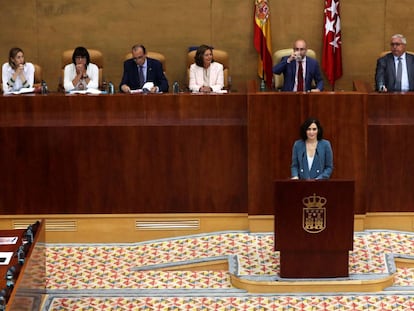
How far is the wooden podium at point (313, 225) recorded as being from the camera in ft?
27.5

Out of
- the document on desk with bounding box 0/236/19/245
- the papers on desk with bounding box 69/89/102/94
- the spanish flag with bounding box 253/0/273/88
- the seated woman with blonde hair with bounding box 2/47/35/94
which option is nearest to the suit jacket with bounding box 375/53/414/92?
the spanish flag with bounding box 253/0/273/88

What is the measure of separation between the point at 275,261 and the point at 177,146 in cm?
130

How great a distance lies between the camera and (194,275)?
8.99 m

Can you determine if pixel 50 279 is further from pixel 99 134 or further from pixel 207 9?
pixel 207 9

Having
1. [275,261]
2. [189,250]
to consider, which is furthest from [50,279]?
[275,261]

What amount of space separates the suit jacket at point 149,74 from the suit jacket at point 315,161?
1798 mm

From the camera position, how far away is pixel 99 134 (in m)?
9.45

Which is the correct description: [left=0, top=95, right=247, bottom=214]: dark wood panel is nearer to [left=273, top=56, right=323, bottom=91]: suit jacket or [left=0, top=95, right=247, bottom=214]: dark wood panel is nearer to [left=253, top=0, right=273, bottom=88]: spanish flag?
[left=273, top=56, right=323, bottom=91]: suit jacket

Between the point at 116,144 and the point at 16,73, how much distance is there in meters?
1.28

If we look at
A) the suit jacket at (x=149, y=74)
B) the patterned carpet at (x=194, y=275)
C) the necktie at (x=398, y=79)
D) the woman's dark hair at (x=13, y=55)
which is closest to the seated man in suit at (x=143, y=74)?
the suit jacket at (x=149, y=74)

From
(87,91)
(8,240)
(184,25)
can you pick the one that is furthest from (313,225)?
(184,25)

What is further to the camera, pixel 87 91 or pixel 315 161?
pixel 87 91

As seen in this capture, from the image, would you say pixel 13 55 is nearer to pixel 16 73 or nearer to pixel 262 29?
pixel 16 73

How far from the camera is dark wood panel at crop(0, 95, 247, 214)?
9453mm
